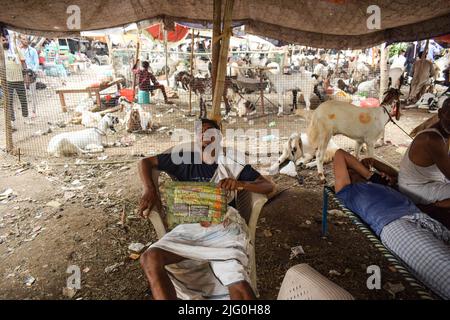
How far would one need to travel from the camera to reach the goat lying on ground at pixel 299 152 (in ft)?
19.0

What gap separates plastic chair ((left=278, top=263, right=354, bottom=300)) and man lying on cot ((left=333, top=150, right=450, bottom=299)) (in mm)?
1055

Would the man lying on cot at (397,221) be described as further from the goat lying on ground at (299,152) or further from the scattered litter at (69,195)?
the scattered litter at (69,195)

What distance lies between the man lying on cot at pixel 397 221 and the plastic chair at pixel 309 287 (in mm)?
1055

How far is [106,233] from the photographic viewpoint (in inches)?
153

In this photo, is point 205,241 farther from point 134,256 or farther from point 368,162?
point 368,162

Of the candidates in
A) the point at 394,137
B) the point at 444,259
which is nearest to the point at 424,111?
the point at 394,137

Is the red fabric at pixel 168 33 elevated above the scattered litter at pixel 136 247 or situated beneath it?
elevated above

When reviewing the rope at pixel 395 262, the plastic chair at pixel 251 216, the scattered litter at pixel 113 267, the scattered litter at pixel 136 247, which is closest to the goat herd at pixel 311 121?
the rope at pixel 395 262

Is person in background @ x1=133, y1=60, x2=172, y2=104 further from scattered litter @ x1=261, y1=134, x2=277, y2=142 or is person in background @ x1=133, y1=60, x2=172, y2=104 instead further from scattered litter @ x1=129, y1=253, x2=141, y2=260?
scattered litter @ x1=129, y1=253, x2=141, y2=260

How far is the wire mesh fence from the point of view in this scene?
7.65m

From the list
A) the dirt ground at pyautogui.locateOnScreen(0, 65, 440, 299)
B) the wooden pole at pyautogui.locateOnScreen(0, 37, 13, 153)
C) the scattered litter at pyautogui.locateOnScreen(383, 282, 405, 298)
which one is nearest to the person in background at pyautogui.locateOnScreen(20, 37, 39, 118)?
the wooden pole at pyautogui.locateOnScreen(0, 37, 13, 153)
